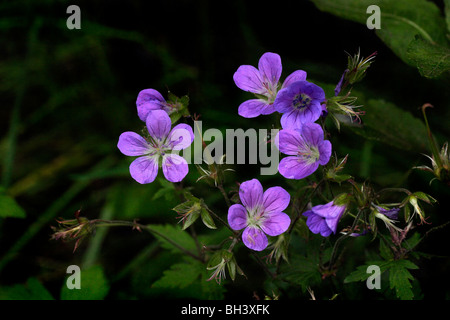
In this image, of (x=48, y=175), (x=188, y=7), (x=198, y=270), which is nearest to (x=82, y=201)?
(x=48, y=175)

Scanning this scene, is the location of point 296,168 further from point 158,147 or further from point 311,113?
point 158,147

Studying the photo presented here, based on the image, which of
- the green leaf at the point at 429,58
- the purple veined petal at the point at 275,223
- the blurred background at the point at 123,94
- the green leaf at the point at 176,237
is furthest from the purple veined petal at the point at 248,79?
the blurred background at the point at 123,94

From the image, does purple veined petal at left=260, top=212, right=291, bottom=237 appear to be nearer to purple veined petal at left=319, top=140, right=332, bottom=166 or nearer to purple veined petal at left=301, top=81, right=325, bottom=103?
purple veined petal at left=319, top=140, right=332, bottom=166

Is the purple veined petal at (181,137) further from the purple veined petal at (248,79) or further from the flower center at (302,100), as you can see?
the flower center at (302,100)

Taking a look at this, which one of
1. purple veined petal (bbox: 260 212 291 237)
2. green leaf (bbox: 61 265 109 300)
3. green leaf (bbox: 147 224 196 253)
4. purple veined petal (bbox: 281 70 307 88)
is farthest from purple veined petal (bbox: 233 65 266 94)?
green leaf (bbox: 61 265 109 300)

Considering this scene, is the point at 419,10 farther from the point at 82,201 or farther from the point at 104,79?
the point at 82,201

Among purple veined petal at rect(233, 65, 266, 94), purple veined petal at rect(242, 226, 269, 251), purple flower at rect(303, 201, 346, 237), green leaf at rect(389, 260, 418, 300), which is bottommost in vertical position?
green leaf at rect(389, 260, 418, 300)
